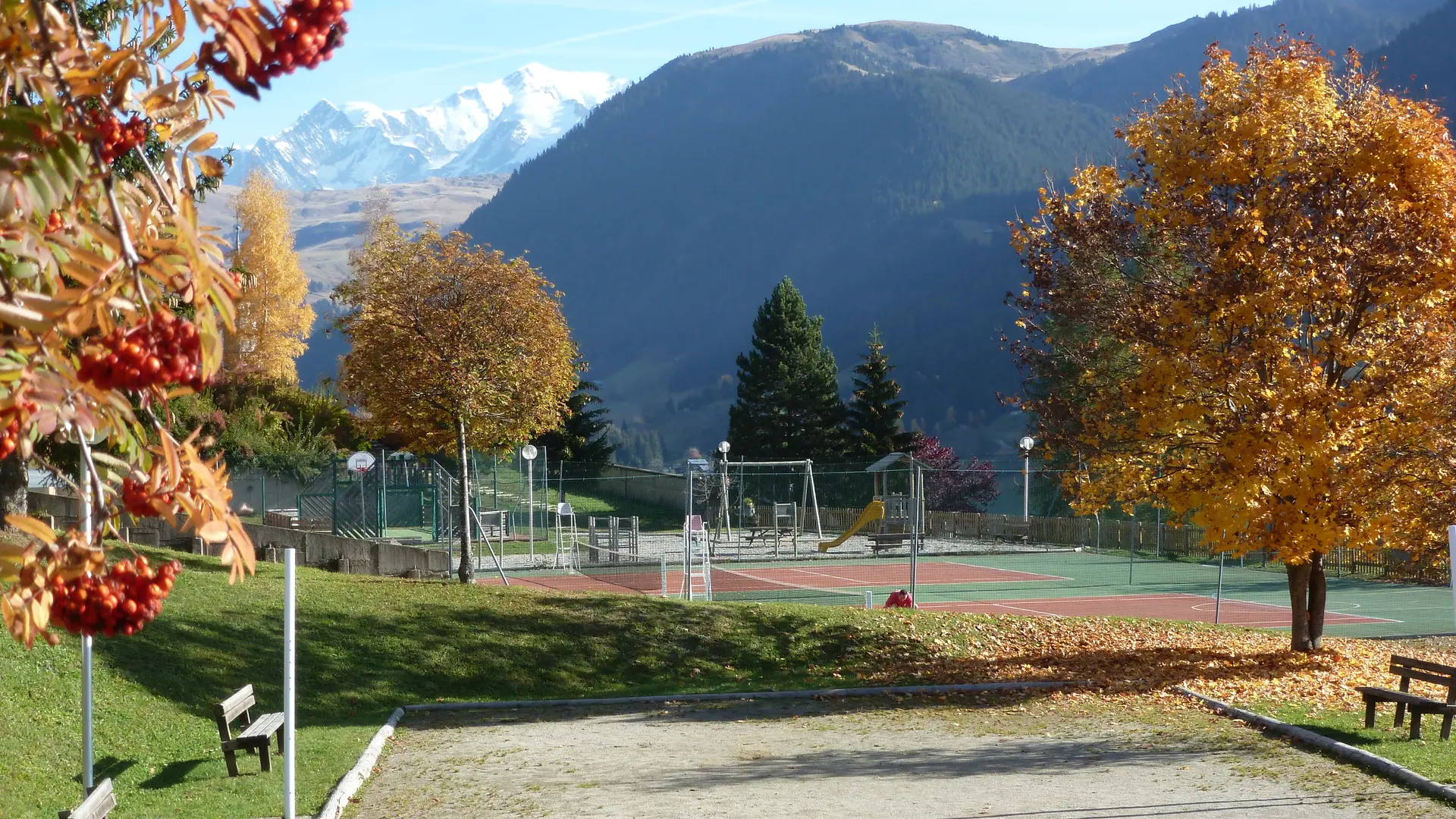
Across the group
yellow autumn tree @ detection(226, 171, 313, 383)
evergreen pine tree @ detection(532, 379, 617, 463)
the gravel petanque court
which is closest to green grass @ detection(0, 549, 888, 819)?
the gravel petanque court

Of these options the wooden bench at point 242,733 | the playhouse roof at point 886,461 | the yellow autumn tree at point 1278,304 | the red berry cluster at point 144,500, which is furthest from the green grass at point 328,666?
the playhouse roof at point 886,461

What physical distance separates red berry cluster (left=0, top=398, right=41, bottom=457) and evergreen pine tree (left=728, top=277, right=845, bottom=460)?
58.7 m

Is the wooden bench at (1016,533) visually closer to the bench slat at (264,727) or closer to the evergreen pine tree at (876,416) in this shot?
the evergreen pine tree at (876,416)

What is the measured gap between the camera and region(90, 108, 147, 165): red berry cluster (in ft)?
7.81

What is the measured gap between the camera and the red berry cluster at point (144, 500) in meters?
2.26

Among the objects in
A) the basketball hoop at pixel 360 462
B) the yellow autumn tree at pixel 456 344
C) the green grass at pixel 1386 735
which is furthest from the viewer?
the basketball hoop at pixel 360 462

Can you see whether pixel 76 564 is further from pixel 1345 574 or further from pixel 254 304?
pixel 254 304

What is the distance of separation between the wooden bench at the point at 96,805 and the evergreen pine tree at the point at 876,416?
170 feet

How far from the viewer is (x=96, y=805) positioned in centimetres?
645

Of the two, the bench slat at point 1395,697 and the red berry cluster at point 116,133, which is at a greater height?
the red berry cluster at point 116,133

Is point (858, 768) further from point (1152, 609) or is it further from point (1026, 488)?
point (1026, 488)

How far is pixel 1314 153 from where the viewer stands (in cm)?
1383

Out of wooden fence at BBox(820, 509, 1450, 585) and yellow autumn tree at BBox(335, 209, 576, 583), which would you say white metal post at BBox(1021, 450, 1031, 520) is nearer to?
wooden fence at BBox(820, 509, 1450, 585)

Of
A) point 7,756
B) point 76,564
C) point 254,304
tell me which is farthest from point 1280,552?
point 254,304
